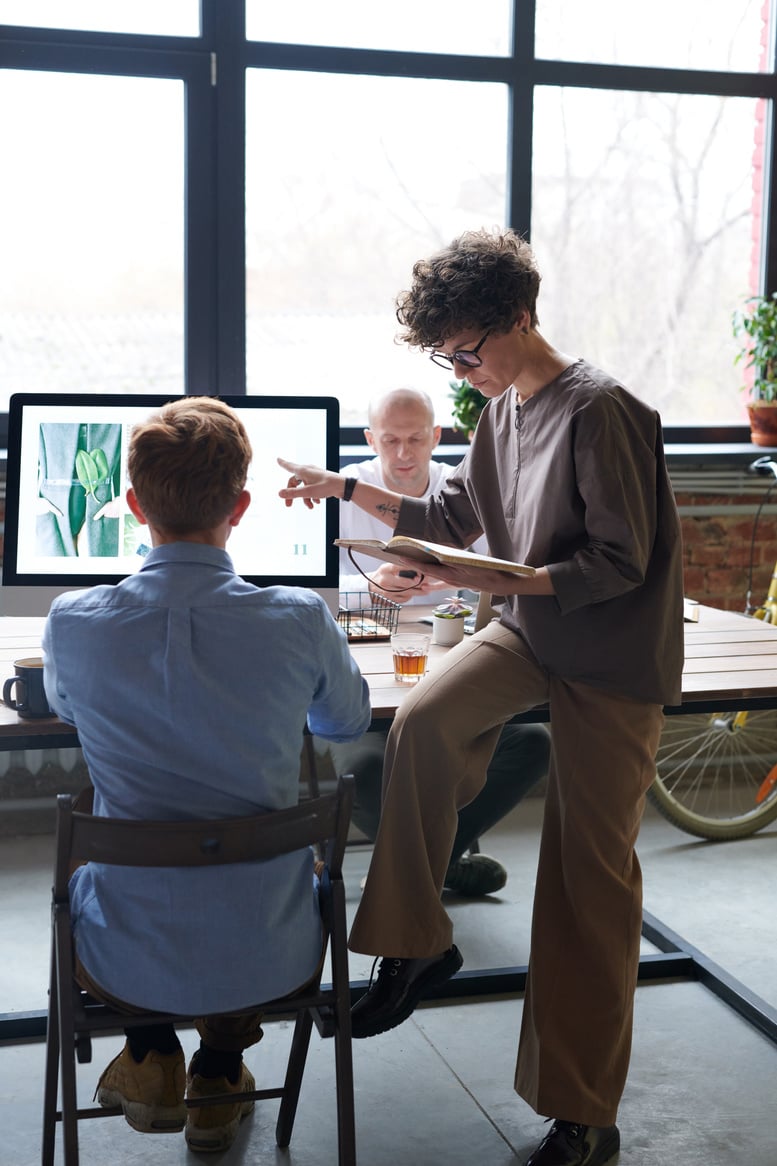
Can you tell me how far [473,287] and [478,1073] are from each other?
1530mm

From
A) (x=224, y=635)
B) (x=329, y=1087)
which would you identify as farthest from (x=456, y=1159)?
(x=224, y=635)

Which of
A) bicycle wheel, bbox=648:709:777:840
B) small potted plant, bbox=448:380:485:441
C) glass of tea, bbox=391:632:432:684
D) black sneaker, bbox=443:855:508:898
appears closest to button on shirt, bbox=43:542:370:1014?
glass of tea, bbox=391:632:432:684

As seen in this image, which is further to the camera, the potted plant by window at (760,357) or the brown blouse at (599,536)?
the potted plant by window at (760,357)

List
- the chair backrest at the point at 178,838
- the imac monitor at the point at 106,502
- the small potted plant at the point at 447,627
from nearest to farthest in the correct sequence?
the chair backrest at the point at 178,838 < the imac monitor at the point at 106,502 < the small potted plant at the point at 447,627

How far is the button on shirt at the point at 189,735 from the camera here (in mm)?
1679

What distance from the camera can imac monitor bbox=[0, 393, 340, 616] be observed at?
8.12 feet

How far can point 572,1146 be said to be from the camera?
7.11 ft

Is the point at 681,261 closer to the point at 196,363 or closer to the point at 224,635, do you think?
the point at 196,363

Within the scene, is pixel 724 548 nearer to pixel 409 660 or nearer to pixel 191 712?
pixel 409 660

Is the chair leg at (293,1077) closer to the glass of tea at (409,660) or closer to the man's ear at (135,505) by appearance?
the glass of tea at (409,660)

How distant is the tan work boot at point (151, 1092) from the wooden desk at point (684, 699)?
52cm

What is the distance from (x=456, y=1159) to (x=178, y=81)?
313cm

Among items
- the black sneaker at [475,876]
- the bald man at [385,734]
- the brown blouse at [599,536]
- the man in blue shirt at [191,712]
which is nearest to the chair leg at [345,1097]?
the man in blue shirt at [191,712]

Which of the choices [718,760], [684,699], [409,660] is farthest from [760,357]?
[409,660]
